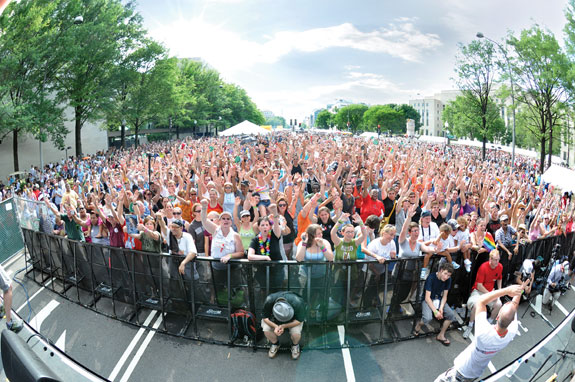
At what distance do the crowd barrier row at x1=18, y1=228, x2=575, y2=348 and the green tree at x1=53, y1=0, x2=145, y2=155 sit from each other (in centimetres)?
2194

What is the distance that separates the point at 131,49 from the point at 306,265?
35338mm

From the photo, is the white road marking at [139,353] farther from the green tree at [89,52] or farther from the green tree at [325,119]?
the green tree at [325,119]

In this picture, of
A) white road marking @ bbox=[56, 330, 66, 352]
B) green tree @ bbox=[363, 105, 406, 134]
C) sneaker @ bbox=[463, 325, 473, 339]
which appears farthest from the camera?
green tree @ bbox=[363, 105, 406, 134]

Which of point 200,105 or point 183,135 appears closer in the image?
point 200,105

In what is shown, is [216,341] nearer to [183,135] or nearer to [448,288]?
[448,288]

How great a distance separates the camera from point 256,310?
5.37 metres

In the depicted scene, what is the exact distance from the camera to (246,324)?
5223 mm

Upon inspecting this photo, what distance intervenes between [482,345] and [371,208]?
4.37 meters

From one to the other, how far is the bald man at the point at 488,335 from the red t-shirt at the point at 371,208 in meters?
4.04

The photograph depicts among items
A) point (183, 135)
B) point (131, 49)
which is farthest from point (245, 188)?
point (183, 135)

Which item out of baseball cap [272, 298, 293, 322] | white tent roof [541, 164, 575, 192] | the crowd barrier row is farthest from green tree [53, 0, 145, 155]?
white tent roof [541, 164, 575, 192]

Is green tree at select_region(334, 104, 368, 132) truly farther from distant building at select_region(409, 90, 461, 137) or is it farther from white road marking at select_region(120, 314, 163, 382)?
white road marking at select_region(120, 314, 163, 382)

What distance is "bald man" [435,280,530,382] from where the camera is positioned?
3.53 metres

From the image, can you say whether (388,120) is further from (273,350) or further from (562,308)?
(273,350)
